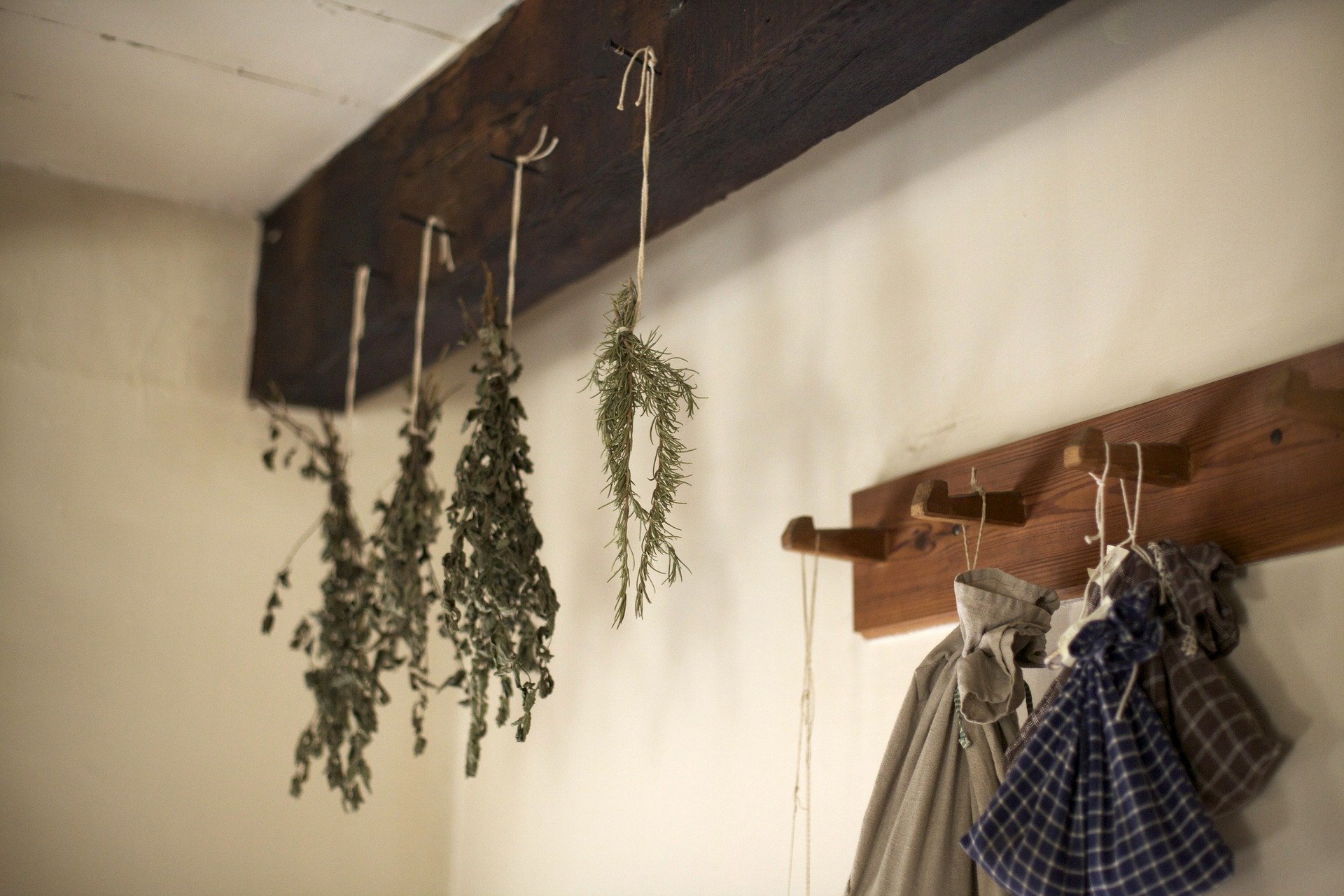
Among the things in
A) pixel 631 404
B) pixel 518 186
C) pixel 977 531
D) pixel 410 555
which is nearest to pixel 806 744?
pixel 977 531

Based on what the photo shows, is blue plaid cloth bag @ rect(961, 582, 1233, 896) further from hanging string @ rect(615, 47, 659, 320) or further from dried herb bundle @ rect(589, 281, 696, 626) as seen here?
hanging string @ rect(615, 47, 659, 320)

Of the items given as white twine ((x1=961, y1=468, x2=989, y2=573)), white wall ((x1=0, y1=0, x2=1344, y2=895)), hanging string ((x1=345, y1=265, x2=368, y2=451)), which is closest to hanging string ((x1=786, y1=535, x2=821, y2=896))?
white wall ((x1=0, y1=0, x2=1344, y2=895))

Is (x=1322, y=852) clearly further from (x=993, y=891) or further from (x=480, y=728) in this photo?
(x=480, y=728)

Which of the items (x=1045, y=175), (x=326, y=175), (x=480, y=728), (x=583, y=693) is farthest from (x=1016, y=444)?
(x=326, y=175)

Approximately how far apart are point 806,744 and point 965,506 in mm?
575

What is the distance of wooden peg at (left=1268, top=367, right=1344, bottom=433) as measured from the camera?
3.83 feet

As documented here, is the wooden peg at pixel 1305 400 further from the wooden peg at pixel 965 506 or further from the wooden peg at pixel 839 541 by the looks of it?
the wooden peg at pixel 839 541

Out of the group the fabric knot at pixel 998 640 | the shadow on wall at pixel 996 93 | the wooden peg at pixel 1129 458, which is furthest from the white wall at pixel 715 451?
the fabric knot at pixel 998 640

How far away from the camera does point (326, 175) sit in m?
2.69

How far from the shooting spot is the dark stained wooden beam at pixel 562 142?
152 centimetres

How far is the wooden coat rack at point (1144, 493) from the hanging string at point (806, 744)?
0.12 metres

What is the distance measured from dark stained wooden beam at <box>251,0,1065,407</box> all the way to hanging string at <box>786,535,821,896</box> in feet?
2.01

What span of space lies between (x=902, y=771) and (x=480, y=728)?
69 cm

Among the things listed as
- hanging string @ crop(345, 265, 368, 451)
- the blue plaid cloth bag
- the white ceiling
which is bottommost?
the blue plaid cloth bag
